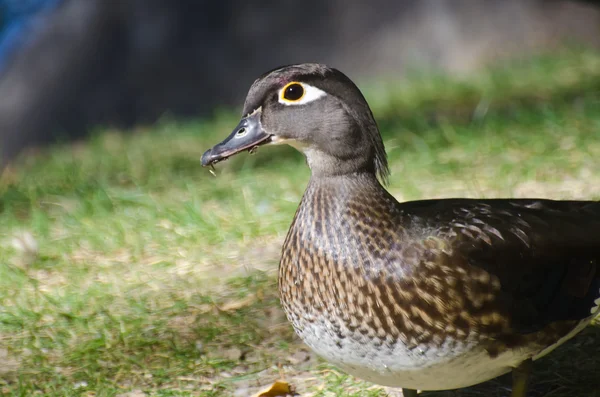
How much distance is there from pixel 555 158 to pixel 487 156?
1.26 feet

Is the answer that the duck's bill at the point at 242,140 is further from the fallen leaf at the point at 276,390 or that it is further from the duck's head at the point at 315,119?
the fallen leaf at the point at 276,390

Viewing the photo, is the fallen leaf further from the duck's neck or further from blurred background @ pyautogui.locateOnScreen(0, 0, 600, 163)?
blurred background @ pyautogui.locateOnScreen(0, 0, 600, 163)

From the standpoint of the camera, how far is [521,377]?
252cm

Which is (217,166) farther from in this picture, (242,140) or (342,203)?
(342,203)

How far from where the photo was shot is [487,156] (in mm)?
4887

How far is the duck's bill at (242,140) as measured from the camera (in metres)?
2.55

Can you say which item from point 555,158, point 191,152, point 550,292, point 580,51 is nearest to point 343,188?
A: point 550,292

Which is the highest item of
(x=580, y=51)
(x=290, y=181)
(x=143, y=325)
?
(x=580, y=51)

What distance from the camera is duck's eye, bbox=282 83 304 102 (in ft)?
8.29

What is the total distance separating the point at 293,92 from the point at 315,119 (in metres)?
0.10

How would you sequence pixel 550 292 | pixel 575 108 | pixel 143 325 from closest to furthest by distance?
1. pixel 550 292
2. pixel 143 325
3. pixel 575 108

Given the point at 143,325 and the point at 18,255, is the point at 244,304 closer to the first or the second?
the point at 143,325

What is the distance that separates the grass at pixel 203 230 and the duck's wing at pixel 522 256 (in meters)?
0.41

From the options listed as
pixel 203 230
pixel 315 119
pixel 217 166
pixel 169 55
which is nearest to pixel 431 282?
pixel 315 119
